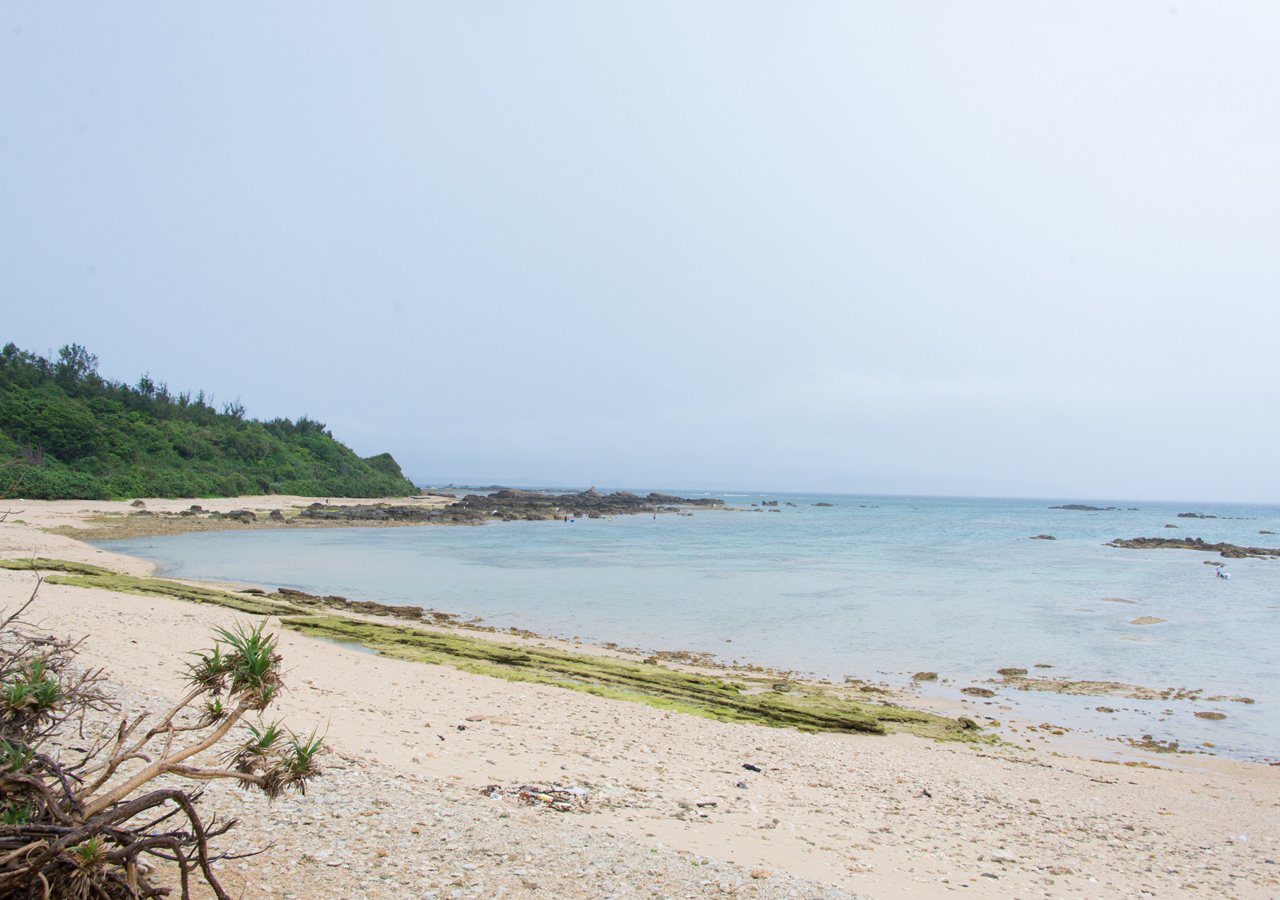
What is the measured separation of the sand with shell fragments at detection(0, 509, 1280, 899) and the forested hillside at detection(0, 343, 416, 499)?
3907cm

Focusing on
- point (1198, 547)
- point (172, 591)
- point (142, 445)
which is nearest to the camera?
point (172, 591)

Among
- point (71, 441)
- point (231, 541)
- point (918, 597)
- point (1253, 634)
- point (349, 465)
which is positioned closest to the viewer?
point (1253, 634)

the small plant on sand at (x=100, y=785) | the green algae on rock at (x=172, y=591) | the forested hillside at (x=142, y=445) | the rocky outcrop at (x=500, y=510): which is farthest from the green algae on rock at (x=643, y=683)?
the rocky outcrop at (x=500, y=510)

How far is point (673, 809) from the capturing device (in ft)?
23.0

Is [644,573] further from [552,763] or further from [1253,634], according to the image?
[552,763]

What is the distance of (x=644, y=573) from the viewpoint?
108ft

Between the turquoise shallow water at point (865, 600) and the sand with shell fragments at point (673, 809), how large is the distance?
4.49 meters

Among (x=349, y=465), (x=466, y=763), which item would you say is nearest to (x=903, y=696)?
(x=466, y=763)

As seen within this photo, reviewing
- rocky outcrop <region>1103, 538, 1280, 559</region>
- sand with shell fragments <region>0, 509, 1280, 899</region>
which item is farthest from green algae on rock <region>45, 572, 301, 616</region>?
rocky outcrop <region>1103, 538, 1280, 559</region>

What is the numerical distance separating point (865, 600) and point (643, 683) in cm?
1547

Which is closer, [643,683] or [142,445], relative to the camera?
[643,683]

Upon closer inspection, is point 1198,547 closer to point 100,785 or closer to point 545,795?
point 545,795

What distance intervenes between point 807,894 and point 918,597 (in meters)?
24.3

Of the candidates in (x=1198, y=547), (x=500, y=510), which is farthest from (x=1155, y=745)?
(x=500, y=510)
